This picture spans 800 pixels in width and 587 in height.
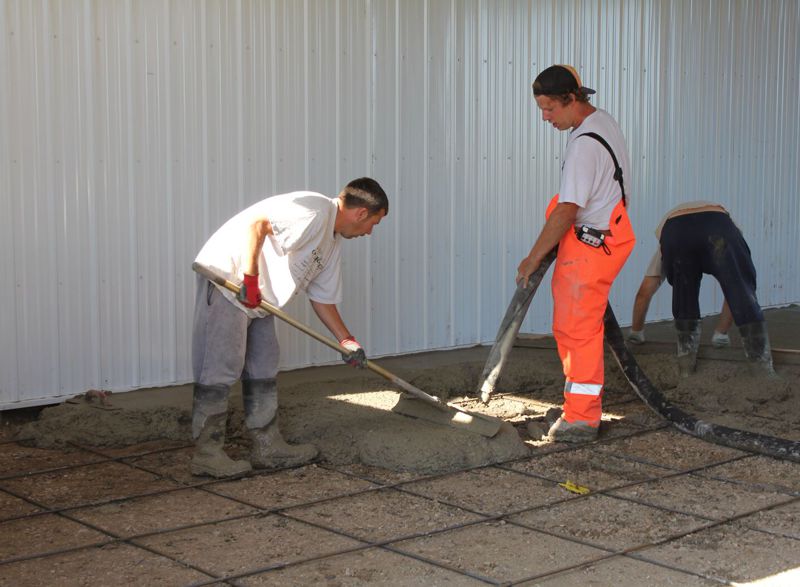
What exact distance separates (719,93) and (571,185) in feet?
17.2

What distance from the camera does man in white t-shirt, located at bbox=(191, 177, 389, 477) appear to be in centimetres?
452

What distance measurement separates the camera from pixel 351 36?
6914 mm

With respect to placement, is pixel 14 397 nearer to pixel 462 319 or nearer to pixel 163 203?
pixel 163 203

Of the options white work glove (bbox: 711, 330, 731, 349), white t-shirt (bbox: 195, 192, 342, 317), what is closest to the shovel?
white t-shirt (bbox: 195, 192, 342, 317)

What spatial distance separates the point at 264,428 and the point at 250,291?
31.7 inches

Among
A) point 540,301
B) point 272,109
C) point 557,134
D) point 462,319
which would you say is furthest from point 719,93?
point 272,109

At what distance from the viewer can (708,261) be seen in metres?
6.14

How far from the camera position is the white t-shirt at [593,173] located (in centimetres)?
504

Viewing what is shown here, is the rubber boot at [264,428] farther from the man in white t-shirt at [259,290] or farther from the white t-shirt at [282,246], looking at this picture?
the white t-shirt at [282,246]

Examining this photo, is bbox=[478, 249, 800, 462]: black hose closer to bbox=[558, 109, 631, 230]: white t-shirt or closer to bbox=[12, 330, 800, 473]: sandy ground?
bbox=[12, 330, 800, 473]: sandy ground

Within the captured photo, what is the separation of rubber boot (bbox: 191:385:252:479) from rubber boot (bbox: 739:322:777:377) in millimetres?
3073

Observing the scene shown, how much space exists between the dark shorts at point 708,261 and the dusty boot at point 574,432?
1.40 m

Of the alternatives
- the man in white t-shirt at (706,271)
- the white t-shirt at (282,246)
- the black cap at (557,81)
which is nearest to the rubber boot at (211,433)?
the white t-shirt at (282,246)

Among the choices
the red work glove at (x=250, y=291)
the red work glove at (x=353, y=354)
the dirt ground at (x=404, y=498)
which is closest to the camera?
the dirt ground at (x=404, y=498)
